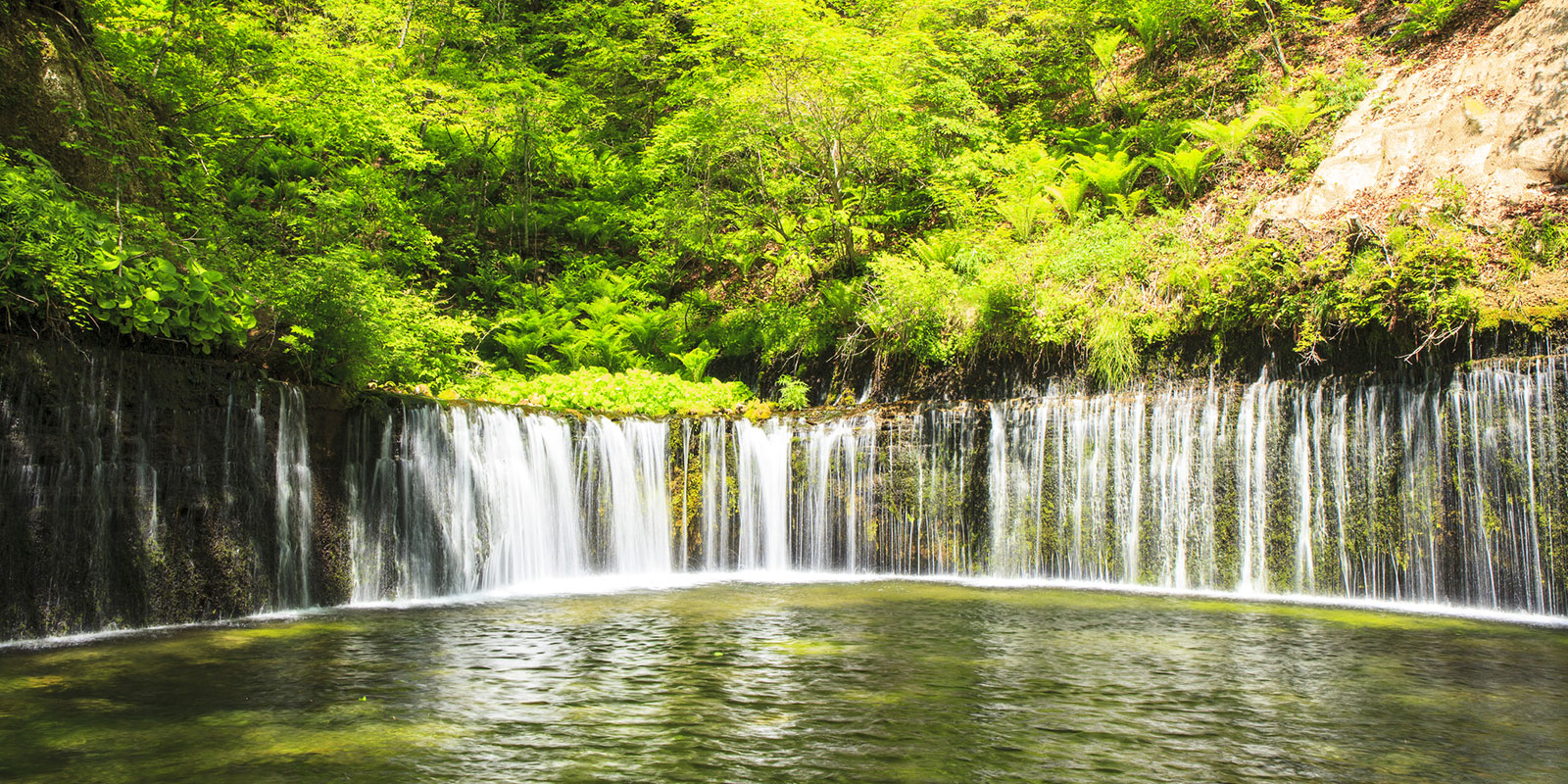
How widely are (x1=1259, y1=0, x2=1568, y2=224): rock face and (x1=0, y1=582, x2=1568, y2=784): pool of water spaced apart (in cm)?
576

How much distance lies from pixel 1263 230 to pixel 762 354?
802cm

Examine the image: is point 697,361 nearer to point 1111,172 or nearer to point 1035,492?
point 1035,492

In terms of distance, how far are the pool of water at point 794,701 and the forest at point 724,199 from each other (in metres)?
3.23

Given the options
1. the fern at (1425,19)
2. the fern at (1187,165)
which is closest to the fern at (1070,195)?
the fern at (1187,165)

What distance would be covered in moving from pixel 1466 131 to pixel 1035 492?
276 inches

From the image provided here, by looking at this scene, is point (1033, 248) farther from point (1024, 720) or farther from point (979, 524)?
point (1024, 720)

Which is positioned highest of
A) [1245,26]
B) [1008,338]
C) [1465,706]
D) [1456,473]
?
[1245,26]

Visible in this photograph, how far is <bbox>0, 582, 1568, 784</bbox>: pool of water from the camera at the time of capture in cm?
408

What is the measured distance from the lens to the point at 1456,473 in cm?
927

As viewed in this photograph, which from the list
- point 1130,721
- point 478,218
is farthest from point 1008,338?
point 478,218

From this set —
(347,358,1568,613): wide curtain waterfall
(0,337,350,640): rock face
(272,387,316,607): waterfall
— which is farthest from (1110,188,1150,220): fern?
(272,387,316,607): waterfall

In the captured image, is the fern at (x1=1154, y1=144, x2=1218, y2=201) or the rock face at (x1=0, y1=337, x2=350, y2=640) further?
the fern at (x1=1154, y1=144, x2=1218, y2=201)

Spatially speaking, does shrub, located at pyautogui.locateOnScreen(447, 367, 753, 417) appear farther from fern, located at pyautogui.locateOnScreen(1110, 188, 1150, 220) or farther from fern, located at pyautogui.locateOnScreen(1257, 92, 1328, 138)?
fern, located at pyautogui.locateOnScreen(1257, 92, 1328, 138)

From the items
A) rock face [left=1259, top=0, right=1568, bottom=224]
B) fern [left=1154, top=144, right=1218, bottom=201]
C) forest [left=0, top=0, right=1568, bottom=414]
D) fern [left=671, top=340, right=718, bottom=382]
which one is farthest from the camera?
fern [left=671, top=340, right=718, bottom=382]
